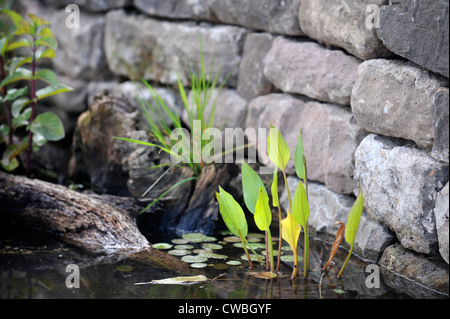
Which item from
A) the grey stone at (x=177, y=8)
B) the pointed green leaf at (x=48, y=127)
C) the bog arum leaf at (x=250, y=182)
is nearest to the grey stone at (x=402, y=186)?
the bog arum leaf at (x=250, y=182)

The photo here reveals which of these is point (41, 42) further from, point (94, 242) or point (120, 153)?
point (94, 242)

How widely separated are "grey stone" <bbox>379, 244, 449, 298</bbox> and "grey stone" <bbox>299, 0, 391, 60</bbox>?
798mm

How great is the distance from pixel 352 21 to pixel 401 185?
710mm

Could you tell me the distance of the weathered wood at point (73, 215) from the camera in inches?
96.4

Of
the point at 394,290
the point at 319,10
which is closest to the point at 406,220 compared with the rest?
the point at 394,290

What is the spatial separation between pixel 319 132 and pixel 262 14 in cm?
69

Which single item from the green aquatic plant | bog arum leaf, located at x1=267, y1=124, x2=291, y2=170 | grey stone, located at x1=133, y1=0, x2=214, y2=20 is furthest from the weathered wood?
grey stone, located at x1=133, y1=0, x2=214, y2=20

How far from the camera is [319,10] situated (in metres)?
2.51

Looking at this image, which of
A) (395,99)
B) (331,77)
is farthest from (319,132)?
(395,99)

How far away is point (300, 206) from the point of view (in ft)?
6.48

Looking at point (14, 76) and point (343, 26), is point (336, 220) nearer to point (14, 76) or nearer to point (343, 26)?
point (343, 26)

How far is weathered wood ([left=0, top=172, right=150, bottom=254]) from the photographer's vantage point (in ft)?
8.04

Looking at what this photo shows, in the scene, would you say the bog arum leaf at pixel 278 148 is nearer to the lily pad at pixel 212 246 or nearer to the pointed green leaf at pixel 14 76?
the lily pad at pixel 212 246

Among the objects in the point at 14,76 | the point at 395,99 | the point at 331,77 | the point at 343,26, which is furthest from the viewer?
the point at 14,76
